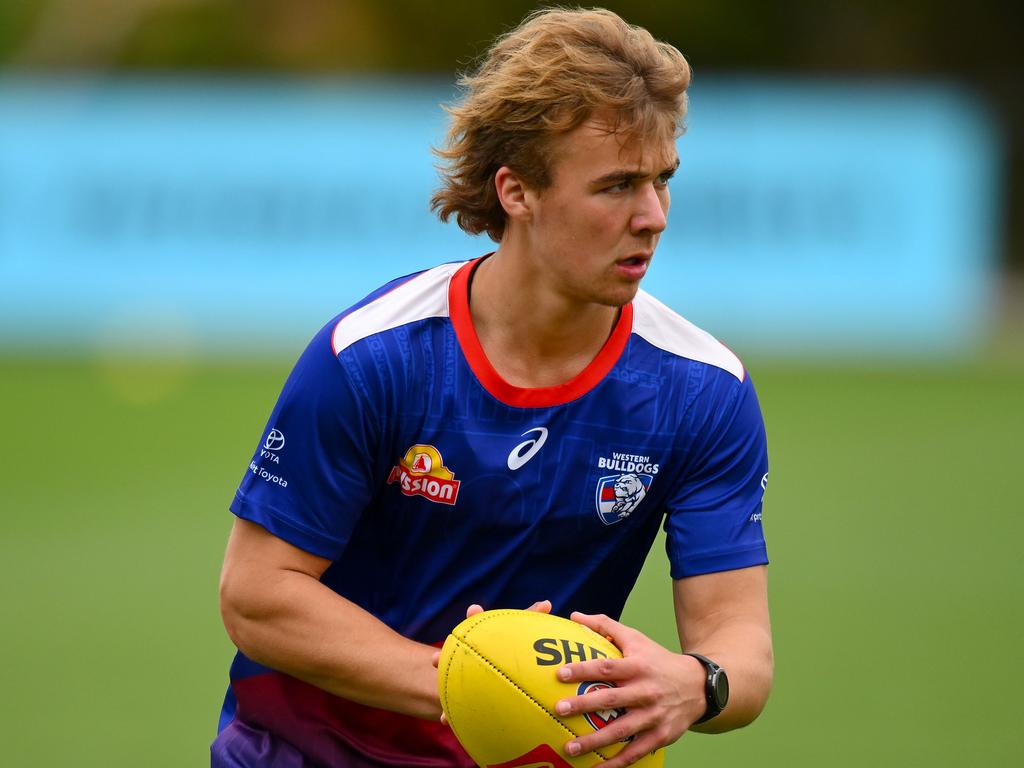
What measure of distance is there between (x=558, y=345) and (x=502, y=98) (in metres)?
0.74

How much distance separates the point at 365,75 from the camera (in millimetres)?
33062

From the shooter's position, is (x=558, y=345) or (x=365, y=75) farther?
(x=365, y=75)

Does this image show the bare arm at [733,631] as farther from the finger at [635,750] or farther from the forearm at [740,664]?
the finger at [635,750]

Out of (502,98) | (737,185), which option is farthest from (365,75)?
(502,98)

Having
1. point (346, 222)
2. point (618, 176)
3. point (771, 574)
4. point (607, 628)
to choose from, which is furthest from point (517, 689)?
point (346, 222)

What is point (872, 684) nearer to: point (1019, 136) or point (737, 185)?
point (737, 185)

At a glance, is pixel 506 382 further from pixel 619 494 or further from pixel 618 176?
pixel 618 176

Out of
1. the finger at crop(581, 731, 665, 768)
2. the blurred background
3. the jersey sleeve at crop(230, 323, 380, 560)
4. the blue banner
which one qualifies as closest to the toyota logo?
the jersey sleeve at crop(230, 323, 380, 560)

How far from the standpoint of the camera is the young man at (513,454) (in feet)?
14.7

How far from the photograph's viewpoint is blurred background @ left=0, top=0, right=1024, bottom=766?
8727mm

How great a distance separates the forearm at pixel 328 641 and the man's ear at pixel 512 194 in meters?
1.23

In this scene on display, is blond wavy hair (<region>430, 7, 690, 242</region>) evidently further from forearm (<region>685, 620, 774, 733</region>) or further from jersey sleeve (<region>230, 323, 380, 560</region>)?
forearm (<region>685, 620, 774, 733</region>)

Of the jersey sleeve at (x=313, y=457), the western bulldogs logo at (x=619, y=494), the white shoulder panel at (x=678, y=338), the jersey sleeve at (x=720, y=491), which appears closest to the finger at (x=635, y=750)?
the jersey sleeve at (x=720, y=491)

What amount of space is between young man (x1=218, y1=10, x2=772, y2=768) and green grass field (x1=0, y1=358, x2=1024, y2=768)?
117 inches
